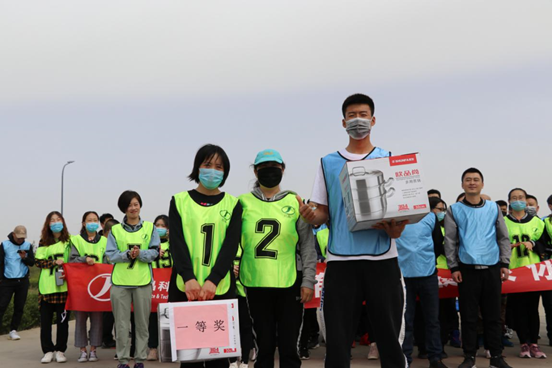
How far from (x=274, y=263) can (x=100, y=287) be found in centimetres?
500

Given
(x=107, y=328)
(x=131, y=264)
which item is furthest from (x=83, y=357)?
(x=131, y=264)

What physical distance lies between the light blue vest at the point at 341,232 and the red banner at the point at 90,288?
17.6 feet

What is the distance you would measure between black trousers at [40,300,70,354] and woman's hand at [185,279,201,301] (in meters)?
5.26

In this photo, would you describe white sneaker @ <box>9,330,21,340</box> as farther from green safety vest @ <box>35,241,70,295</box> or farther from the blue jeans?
the blue jeans

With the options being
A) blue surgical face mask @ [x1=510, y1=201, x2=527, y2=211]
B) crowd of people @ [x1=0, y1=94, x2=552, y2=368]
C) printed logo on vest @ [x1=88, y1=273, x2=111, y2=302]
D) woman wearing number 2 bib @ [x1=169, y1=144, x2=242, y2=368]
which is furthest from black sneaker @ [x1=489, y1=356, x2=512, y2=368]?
printed logo on vest @ [x1=88, y1=273, x2=111, y2=302]

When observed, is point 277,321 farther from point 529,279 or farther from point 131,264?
point 529,279

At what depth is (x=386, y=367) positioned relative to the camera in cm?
368

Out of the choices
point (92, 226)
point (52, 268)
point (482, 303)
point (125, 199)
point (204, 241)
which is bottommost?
point (482, 303)

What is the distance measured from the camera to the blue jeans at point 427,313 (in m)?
7.20

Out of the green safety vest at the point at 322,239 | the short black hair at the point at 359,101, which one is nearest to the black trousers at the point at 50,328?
the green safety vest at the point at 322,239

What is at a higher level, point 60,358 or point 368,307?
point 368,307

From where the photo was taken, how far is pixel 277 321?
472cm

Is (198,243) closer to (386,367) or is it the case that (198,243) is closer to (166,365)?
(386,367)

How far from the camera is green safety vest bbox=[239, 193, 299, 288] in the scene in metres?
4.68
